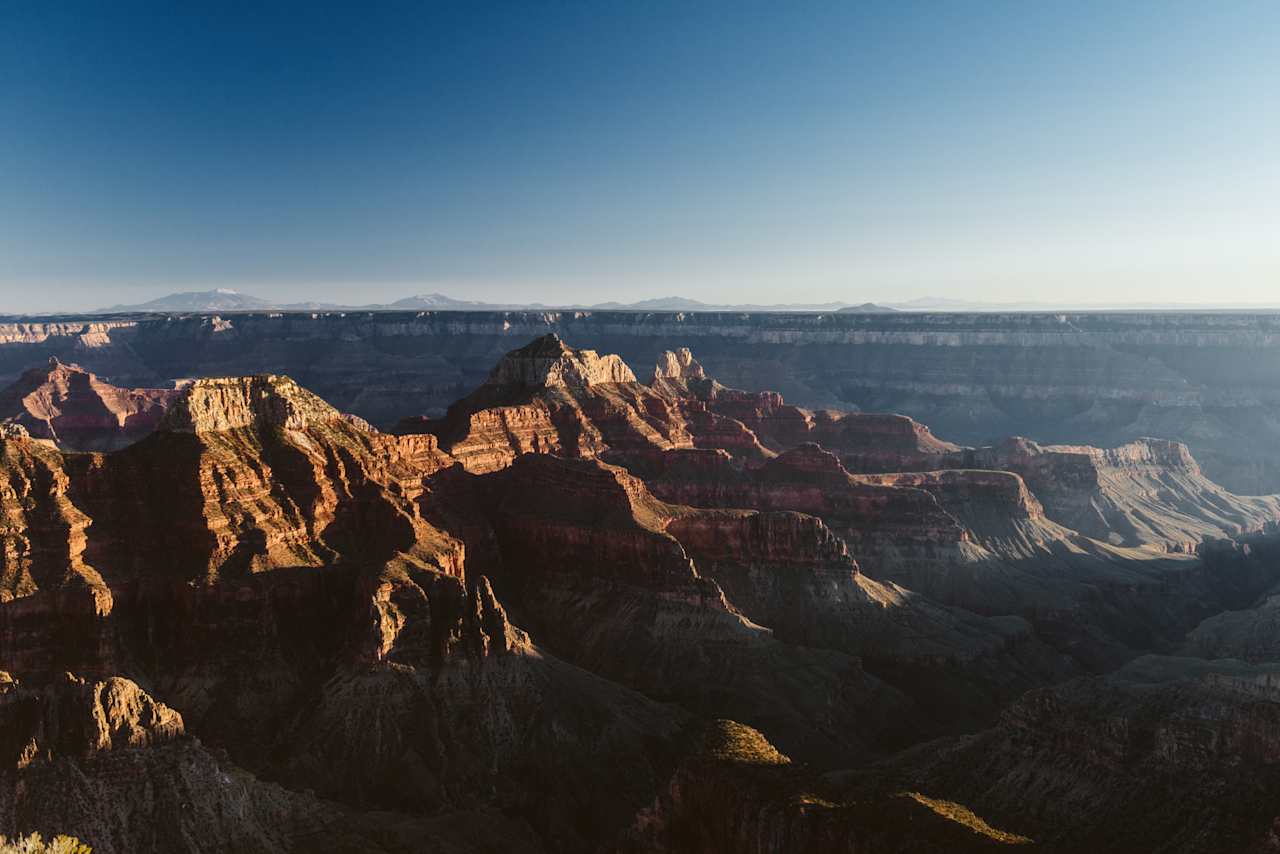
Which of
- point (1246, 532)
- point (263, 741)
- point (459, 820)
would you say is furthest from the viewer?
point (1246, 532)

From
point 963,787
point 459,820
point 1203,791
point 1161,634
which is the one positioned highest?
point 1203,791

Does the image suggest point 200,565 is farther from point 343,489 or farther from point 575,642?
point 575,642

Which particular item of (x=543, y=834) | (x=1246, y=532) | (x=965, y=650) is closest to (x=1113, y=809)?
(x=543, y=834)

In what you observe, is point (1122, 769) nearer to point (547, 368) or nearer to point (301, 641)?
point (301, 641)

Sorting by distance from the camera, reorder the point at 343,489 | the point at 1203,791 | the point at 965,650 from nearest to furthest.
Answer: the point at 1203,791 → the point at 343,489 → the point at 965,650

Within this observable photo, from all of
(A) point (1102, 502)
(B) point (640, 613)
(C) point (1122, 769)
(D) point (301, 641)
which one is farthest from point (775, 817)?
(A) point (1102, 502)

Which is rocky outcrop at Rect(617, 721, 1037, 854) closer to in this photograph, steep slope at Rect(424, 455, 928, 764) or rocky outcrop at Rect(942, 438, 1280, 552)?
steep slope at Rect(424, 455, 928, 764)

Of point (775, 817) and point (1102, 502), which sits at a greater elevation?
point (775, 817)

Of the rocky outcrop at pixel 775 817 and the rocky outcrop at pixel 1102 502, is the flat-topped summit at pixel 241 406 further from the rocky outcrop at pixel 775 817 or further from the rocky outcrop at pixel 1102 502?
the rocky outcrop at pixel 1102 502
